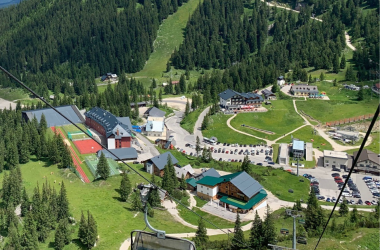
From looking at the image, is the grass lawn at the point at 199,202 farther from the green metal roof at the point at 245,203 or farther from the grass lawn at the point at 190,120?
the grass lawn at the point at 190,120

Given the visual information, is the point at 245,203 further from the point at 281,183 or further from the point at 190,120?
the point at 190,120

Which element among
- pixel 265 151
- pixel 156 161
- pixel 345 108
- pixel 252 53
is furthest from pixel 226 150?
pixel 252 53

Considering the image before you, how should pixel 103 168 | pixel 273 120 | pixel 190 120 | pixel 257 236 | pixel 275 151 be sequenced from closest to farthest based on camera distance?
pixel 257 236 < pixel 103 168 < pixel 275 151 < pixel 273 120 < pixel 190 120

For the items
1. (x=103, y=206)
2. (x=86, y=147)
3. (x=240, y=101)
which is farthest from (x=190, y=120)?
(x=103, y=206)

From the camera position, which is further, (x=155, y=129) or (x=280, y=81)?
(x=280, y=81)

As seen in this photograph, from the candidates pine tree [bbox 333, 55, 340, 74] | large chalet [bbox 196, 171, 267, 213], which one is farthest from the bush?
pine tree [bbox 333, 55, 340, 74]

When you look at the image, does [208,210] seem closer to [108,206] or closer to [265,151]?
[108,206]

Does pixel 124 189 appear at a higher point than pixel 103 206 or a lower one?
higher
